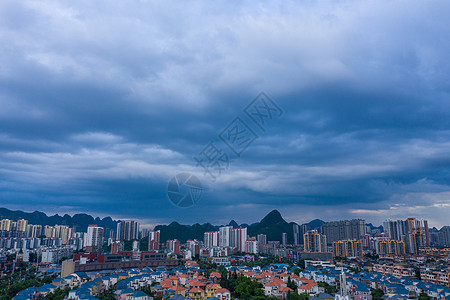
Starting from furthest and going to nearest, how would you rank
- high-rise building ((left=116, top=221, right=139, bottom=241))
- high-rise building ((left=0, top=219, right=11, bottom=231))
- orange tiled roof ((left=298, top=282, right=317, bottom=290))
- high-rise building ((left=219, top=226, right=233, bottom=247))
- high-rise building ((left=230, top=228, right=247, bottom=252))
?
high-rise building ((left=116, top=221, right=139, bottom=241)) < high-rise building ((left=0, top=219, right=11, bottom=231)) < high-rise building ((left=219, top=226, right=233, bottom=247)) < high-rise building ((left=230, top=228, right=247, bottom=252)) < orange tiled roof ((left=298, top=282, right=317, bottom=290))

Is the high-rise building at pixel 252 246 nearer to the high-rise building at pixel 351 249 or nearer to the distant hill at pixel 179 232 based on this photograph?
the high-rise building at pixel 351 249

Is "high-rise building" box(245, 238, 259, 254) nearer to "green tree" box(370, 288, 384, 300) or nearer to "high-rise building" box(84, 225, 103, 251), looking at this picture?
"high-rise building" box(84, 225, 103, 251)

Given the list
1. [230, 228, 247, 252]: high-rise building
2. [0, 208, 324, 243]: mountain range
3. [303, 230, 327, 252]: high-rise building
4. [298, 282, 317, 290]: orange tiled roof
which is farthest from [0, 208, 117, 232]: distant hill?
[298, 282, 317, 290]: orange tiled roof

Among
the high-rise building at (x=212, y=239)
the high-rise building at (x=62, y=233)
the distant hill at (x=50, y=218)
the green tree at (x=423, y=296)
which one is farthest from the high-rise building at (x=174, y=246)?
the distant hill at (x=50, y=218)

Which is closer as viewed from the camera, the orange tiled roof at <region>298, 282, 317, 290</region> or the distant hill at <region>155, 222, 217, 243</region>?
the orange tiled roof at <region>298, 282, 317, 290</region>

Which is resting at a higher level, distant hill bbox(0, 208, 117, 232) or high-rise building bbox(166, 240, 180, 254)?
distant hill bbox(0, 208, 117, 232)

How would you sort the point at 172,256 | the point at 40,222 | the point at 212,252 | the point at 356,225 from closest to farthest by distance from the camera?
the point at 172,256, the point at 212,252, the point at 356,225, the point at 40,222

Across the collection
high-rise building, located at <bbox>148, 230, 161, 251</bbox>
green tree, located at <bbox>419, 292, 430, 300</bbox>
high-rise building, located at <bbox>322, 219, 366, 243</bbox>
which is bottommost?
green tree, located at <bbox>419, 292, 430, 300</bbox>

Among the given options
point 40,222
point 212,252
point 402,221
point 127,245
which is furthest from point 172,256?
point 40,222

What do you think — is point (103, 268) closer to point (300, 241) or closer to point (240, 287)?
point (240, 287)
